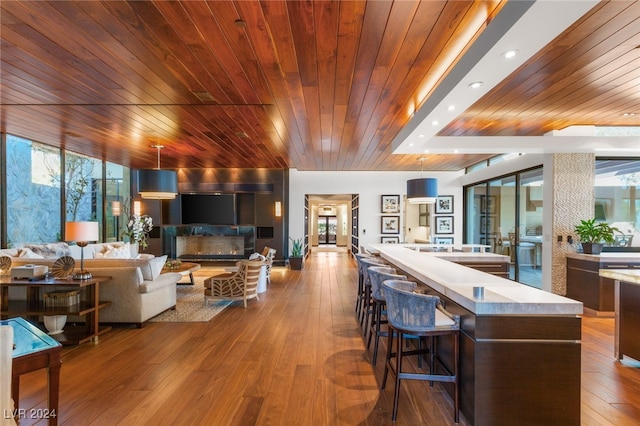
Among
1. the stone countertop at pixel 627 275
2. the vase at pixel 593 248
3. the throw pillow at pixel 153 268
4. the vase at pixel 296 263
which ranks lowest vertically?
the vase at pixel 296 263

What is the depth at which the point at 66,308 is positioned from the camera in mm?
3928

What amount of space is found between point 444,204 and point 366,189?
2470mm

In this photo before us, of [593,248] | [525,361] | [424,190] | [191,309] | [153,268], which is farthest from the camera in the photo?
[424,190]

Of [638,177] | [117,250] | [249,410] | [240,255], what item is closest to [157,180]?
[117,250]

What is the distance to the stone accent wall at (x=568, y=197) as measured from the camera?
5.52 meters

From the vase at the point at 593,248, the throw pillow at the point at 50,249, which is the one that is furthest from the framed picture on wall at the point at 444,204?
the throw pillow at the point at 50,249

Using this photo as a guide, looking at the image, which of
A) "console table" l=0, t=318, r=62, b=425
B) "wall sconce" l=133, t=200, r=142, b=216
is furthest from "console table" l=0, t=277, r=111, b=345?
"wall sconce" l=133, t=200, r=142, b=216

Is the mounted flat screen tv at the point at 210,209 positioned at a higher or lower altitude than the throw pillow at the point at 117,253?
higher

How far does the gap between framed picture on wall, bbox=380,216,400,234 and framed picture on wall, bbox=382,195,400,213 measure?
0.72 ft

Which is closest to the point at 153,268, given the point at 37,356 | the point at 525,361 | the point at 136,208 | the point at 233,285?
the point at 233,285

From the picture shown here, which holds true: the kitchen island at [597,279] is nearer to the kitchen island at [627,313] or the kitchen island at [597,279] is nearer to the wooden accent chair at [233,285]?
the kitchen island at [627,313]

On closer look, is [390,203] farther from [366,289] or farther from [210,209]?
[366,289]

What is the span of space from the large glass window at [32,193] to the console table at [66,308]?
2.57 metres

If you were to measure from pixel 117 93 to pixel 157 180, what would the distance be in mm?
2717
